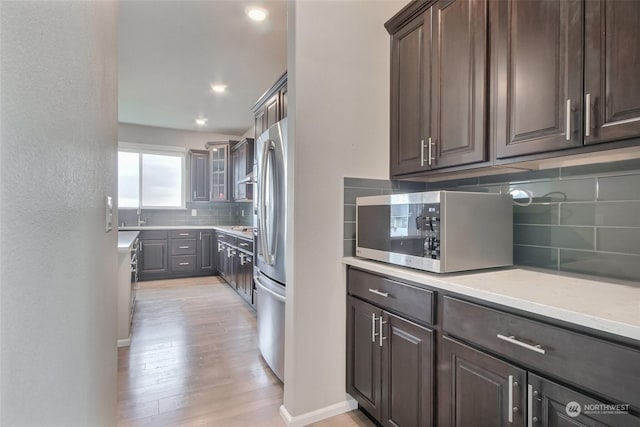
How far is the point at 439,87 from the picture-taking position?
165 centimetres

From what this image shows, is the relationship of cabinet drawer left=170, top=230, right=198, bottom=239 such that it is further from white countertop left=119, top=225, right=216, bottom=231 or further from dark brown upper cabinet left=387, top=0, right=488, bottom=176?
dark brown upper cabinet left=387, top=0, right=488, bottom=176

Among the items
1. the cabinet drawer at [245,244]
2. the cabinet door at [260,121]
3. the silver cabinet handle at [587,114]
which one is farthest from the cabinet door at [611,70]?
the cabinet drawer at [245,244]

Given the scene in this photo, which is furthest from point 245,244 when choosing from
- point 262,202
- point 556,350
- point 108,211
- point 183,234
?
point 556,350

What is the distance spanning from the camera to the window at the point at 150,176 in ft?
18.2

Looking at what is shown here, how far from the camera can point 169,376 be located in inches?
87.4

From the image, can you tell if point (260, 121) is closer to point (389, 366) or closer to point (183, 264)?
point (389, 366)

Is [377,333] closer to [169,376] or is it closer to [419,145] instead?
[419,145]

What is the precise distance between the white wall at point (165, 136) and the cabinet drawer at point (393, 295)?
17.3 ft

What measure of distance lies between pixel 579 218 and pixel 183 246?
17.7 ft

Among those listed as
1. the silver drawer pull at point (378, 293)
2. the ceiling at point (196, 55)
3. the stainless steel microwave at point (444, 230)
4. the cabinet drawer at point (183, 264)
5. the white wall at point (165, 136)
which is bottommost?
the cabinet drawer at point (183, 264)

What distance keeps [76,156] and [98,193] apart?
1.20ft

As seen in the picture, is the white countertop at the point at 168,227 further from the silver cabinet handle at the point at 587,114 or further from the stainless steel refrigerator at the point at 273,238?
the silver cabinet handle at the point at 587,114

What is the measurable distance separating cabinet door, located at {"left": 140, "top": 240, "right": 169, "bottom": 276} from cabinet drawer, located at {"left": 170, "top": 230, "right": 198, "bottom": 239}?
18 centimetres

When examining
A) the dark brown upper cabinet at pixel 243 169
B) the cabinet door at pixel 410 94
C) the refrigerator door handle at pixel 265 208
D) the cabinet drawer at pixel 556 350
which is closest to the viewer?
the cabinet drawer at pixel 556 350
